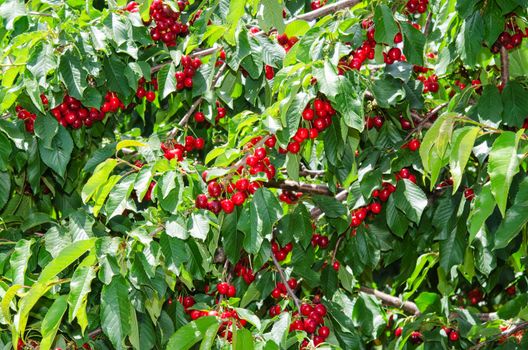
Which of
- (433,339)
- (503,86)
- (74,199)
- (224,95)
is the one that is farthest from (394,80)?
(74,199)

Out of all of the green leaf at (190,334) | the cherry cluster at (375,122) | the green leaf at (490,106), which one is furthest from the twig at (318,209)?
the green leaf at (190,334)

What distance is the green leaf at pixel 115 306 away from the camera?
9.09ft

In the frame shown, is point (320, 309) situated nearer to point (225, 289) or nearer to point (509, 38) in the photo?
point (225, 289)

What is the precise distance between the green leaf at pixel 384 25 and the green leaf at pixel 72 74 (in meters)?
1.13

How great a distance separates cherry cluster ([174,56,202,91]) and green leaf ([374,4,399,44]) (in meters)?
0.97

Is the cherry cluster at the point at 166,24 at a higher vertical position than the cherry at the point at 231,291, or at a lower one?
higher

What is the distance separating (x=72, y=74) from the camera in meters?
3.34

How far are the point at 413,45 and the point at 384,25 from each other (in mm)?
273

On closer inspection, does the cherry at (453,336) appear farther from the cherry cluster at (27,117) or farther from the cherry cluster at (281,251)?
the cherry cluster at (27,117)

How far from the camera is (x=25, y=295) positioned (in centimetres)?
279

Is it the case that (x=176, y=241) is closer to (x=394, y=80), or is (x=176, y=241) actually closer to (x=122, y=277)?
(x=122, y=277)

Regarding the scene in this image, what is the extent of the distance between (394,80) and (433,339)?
112cm

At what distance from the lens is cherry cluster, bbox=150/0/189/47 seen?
12.5ft

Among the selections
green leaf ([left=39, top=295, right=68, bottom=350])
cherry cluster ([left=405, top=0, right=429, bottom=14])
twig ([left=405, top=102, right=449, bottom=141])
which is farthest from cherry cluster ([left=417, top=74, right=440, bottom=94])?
green leaf ([left=39, top=295, right=68, bottom=350])
